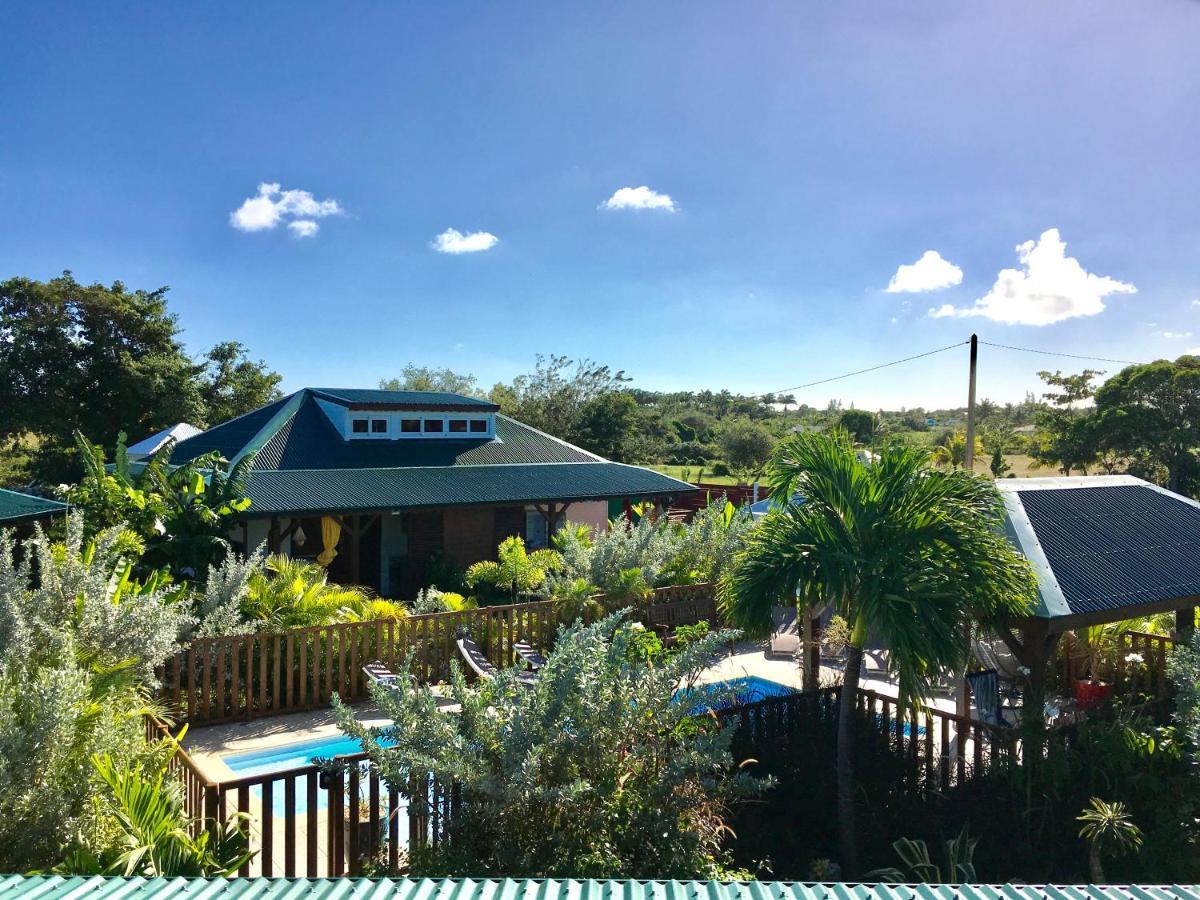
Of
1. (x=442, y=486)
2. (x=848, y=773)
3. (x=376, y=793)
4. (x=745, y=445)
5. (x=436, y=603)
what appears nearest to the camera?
(x=376, y=793)

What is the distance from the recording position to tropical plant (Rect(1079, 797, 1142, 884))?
5703 millimetres

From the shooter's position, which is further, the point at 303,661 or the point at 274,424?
the point at 274,424

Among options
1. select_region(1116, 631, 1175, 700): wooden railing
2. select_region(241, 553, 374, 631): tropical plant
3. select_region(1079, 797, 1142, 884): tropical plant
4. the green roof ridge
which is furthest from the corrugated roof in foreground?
the green roof ridge

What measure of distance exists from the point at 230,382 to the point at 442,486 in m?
24.8

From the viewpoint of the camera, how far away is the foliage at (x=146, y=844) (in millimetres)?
3930

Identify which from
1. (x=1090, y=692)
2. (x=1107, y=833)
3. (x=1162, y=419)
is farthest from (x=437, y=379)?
(x=1107, y=833)

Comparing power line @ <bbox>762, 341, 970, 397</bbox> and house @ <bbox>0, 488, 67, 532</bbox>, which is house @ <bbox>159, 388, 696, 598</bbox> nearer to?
house @ <bbox>0, 488, 67, 532</bbox>

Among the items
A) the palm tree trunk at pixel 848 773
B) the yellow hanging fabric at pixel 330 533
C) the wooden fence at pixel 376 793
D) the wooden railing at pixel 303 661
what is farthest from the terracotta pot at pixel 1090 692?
the yellow hanging fabric at pixel 330 533

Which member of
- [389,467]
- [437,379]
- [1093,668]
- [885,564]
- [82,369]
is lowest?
[1093,668]

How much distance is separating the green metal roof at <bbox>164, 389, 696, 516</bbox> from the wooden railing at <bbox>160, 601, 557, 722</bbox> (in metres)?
6.17

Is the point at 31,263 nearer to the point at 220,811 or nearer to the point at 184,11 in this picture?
the point at 184,11

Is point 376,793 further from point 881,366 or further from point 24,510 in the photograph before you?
point 881,366

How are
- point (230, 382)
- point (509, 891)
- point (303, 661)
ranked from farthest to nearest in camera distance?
point (230, 382) < point (303, 661) < point (509, 891)

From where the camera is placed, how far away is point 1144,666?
11.0 m
